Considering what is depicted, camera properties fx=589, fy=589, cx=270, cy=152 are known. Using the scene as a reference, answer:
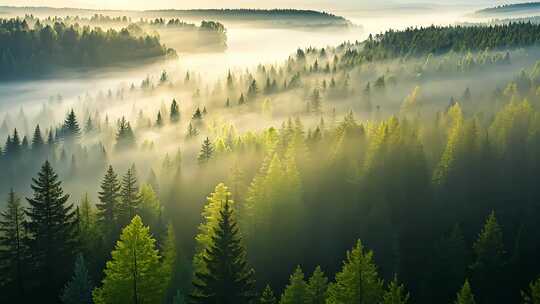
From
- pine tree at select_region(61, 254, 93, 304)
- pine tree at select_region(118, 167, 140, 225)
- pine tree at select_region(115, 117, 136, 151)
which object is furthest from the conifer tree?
pine tree at select_region(115, 117, 136, 151)

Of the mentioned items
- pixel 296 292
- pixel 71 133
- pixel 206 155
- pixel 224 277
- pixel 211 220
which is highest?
pixel 224 277

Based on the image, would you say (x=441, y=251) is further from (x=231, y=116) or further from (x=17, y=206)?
(x=231, y=116)

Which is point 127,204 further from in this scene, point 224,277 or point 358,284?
point 358,284

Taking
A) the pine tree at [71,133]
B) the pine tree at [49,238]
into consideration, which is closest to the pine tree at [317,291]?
the pine tree at [49,238]

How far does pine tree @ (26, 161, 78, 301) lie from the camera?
53.7 metres

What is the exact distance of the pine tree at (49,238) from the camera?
53656mm

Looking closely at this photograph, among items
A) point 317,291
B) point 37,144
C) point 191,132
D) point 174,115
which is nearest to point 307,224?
point 317,291

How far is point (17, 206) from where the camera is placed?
177ft

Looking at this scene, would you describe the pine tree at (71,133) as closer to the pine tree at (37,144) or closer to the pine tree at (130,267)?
the pine tree at (37,144)

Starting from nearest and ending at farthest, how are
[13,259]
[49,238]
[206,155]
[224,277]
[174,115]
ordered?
[224,277], [13,259], [49,238], [206,155], [174,115]

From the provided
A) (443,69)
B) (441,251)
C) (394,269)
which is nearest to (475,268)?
(441,251)

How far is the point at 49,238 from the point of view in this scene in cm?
5403

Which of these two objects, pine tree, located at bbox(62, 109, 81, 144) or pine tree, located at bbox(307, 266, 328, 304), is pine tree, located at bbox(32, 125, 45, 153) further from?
pine tree, located at bbox(307, 266, 328, 304)

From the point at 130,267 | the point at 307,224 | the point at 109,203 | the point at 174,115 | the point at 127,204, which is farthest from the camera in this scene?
the point at 174,115
